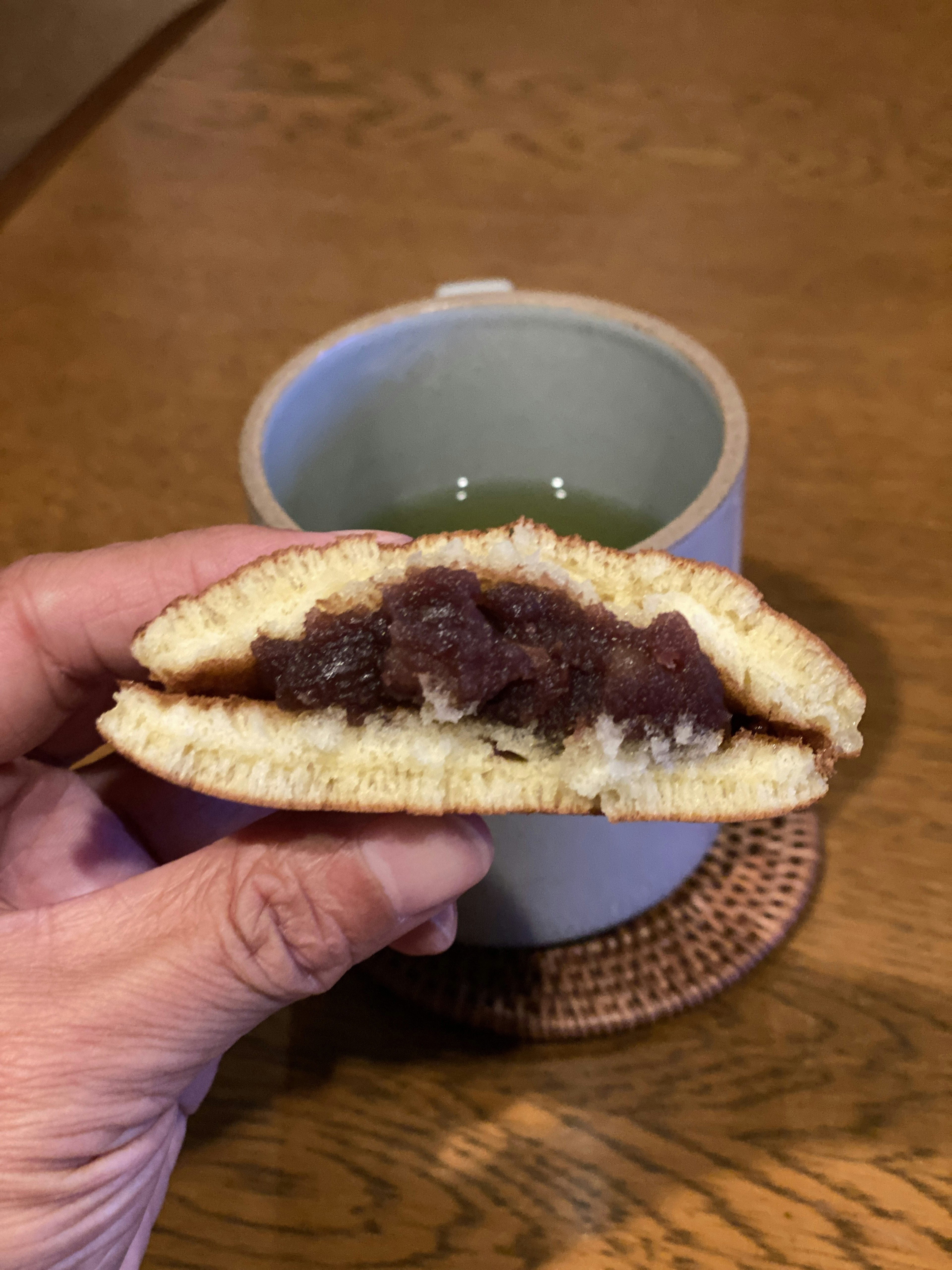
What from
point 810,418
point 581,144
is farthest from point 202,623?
point 581,144

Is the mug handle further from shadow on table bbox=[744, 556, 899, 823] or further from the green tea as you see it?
shadow on table bbox=[744, 556, 899, 823]

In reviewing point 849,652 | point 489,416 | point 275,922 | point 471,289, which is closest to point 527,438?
point 489,416

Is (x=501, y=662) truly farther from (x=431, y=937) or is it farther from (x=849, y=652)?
(x=849, y=652)

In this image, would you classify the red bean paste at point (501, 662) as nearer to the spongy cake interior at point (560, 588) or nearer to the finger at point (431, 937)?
the spongy cake interior at point (560, 588)

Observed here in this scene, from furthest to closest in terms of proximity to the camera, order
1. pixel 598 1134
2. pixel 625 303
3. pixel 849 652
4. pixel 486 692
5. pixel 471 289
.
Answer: pixel 625 303
pixel 849 652
pixel 471 289
pixel 598 1134
pixel 486 692

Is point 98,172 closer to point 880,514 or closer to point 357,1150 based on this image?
point 880,514

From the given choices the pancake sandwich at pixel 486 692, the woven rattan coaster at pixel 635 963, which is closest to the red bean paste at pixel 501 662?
the pancake sandwich at pixel 486 692

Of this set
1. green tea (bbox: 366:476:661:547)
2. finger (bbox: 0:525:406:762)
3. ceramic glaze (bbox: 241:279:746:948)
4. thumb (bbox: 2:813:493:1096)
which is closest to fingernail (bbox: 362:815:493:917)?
thumb (bbox: 2:813:493:1096)
